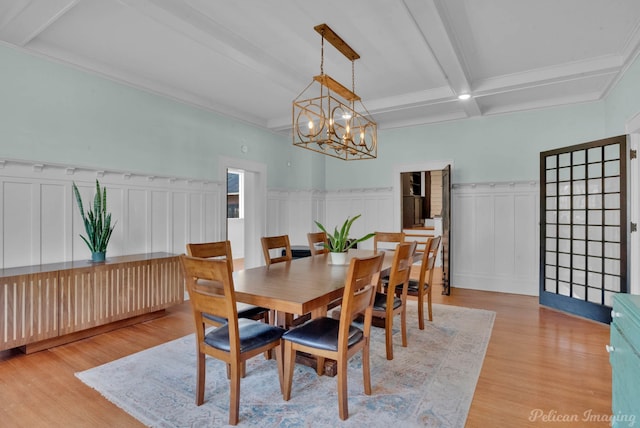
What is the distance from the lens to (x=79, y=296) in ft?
9.68

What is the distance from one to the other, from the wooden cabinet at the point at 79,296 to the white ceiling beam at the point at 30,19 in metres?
1.92

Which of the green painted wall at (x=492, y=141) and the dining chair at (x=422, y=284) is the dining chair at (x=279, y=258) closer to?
the dining chair at (x=422, y=284)

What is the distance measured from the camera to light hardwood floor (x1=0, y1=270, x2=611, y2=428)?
1.92 metres

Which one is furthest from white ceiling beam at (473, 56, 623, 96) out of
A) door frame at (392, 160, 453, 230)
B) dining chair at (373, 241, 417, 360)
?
dining chair at (373, 241, 417, 360)

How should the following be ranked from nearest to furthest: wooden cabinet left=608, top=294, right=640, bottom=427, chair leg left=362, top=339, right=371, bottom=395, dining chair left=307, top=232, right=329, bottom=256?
wooden cabinet left=608, top=294, right=640, bottom=427
chair leg left=362, top=339, right=371, bottom=395
dining chair left=307, top=232, right=329, bottom=256

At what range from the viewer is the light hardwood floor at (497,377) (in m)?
1.92

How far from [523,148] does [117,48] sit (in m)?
5.07

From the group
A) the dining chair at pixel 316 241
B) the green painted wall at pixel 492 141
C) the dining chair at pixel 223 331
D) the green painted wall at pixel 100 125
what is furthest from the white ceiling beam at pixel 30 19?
the green painted wall at pixel 492 141

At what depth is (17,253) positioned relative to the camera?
9.89ft

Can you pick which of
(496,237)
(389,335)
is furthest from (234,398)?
(496,237)

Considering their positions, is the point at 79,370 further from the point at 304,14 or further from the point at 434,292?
the point at 434,292

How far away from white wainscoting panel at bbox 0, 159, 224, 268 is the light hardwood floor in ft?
2.97

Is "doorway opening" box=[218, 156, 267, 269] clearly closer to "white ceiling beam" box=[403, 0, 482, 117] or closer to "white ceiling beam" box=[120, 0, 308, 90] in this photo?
"white ceiling beam" box=[120, 0, 308, 90]

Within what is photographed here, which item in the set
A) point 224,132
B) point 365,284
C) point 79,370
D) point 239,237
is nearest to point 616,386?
point 365,284
